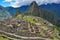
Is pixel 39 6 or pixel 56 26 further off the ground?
pixel 39 6

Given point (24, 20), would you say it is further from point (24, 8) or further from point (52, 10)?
point (52, 10)

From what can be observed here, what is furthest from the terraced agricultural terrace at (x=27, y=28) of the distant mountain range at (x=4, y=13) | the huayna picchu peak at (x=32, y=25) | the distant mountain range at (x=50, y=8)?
the distant mountain range at (x=4, y=13)

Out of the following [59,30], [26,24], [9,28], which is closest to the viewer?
[9,28]

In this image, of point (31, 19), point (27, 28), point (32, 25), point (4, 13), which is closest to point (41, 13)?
point (31, 19)

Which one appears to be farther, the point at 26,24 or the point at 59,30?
the point at 59,30

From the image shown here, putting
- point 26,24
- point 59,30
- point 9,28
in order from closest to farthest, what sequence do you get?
1. point 9,28
2. point 26,24
3. point 59,30

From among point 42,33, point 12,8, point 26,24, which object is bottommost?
point 42,33

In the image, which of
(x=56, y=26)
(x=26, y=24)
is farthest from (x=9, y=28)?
(x=56, y=26)

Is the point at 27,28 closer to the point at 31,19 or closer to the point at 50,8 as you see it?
the point at 31,19
